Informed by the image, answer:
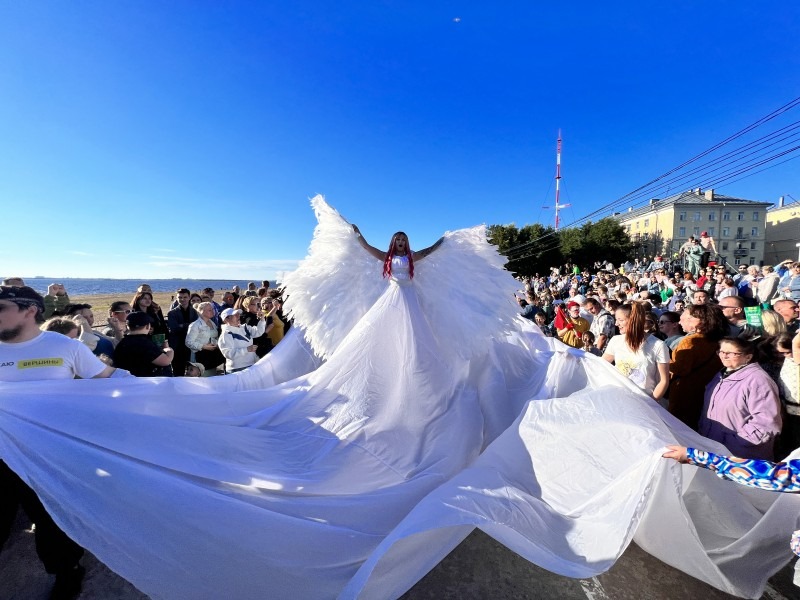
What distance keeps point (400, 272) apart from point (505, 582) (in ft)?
8.62

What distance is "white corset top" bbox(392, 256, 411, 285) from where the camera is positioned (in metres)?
3.84

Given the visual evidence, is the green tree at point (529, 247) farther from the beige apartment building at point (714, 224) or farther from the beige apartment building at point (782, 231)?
the beige apartment building at point (782, 231)

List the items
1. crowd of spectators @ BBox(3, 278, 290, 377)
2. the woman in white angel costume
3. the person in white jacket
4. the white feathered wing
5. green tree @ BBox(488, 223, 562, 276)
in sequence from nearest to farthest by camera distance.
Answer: the woman in white angel costume
crowd of spectators @ BBox(3, 278, 290, 377)
the white feathered wing
the person in white jacket
green tree @ BBox(488, 223, 562, 276)

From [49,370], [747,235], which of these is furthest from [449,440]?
[747,235]

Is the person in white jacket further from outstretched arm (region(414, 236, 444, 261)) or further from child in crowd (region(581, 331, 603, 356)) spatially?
child in crowd (region(581, 331, 603, 356))

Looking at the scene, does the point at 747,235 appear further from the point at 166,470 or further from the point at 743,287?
the point at 166,470

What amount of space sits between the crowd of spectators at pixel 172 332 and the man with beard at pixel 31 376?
803mm

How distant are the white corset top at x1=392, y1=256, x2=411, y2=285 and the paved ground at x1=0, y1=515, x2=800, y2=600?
2340mm

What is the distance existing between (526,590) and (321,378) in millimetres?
2086

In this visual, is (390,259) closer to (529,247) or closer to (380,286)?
(380,286)

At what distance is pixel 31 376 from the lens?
2.20 m

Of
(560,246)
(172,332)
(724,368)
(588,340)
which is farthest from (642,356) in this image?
(560,246)

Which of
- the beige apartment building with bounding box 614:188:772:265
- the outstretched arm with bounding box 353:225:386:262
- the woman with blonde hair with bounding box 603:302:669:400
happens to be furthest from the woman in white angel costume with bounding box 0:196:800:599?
the beige apartment building with bounding box 614:188:772:265

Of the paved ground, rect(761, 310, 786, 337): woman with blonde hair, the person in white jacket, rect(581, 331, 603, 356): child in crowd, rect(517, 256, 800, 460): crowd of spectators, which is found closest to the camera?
the paved ground
